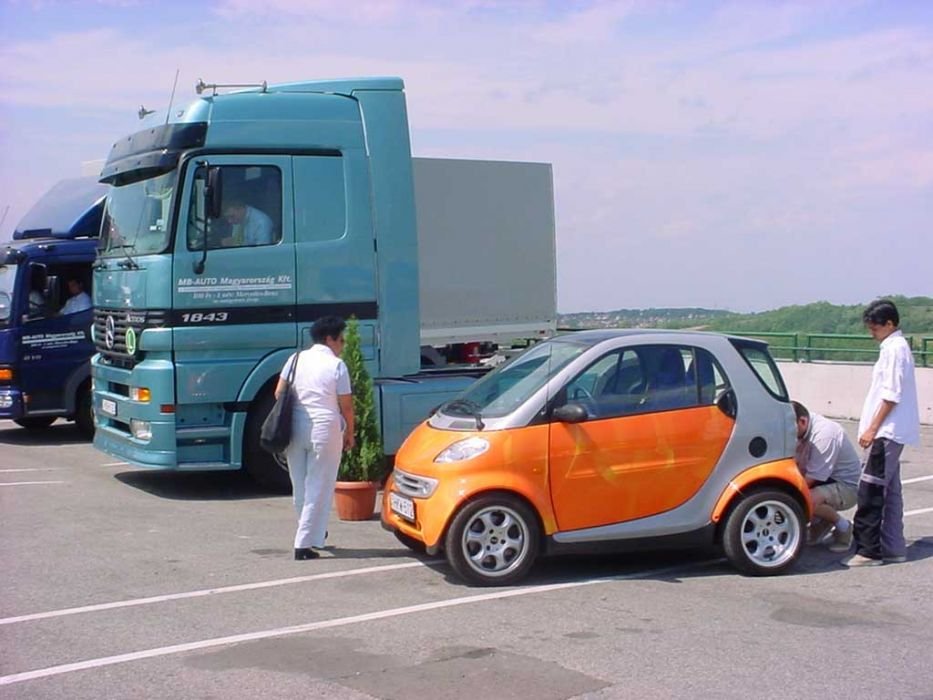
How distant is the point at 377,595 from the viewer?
25.8 feet

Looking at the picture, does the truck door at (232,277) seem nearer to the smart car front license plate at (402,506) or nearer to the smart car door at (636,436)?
the smart car front license plate at (402,506)

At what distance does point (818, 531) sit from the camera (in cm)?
936

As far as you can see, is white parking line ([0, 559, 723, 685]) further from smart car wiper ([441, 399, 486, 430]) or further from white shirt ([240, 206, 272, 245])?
white shirt ([240, 206, 272, 245])

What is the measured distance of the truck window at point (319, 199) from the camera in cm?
1173

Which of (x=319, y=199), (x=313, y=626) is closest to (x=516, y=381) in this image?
(x=313, y=626)

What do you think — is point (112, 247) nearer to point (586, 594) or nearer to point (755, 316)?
point (586, 594)

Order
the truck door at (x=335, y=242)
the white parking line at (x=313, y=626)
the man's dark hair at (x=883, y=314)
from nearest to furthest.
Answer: the white parking line at (x=313, y=626)
the man's dark hair at (x=883, y=314)
the truck door at (x=335, y=242)

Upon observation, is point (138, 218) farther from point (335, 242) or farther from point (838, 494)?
point (838, 494)

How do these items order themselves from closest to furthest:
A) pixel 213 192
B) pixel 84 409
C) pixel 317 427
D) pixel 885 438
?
pixel 885 438
pixel 317 427
pixel 213 192
pixel 84 409

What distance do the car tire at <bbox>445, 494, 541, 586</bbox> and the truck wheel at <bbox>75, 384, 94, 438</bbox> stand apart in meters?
9.40

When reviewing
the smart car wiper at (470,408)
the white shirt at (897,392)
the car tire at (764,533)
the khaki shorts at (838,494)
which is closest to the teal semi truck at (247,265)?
the smart car wiper at (470,408)

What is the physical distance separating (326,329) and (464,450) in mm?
1663

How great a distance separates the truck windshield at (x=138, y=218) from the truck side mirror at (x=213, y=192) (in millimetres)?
379

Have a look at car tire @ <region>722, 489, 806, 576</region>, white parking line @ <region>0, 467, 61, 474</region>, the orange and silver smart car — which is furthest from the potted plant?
white parking line @ <region>0, 467, 61, 474</region>
